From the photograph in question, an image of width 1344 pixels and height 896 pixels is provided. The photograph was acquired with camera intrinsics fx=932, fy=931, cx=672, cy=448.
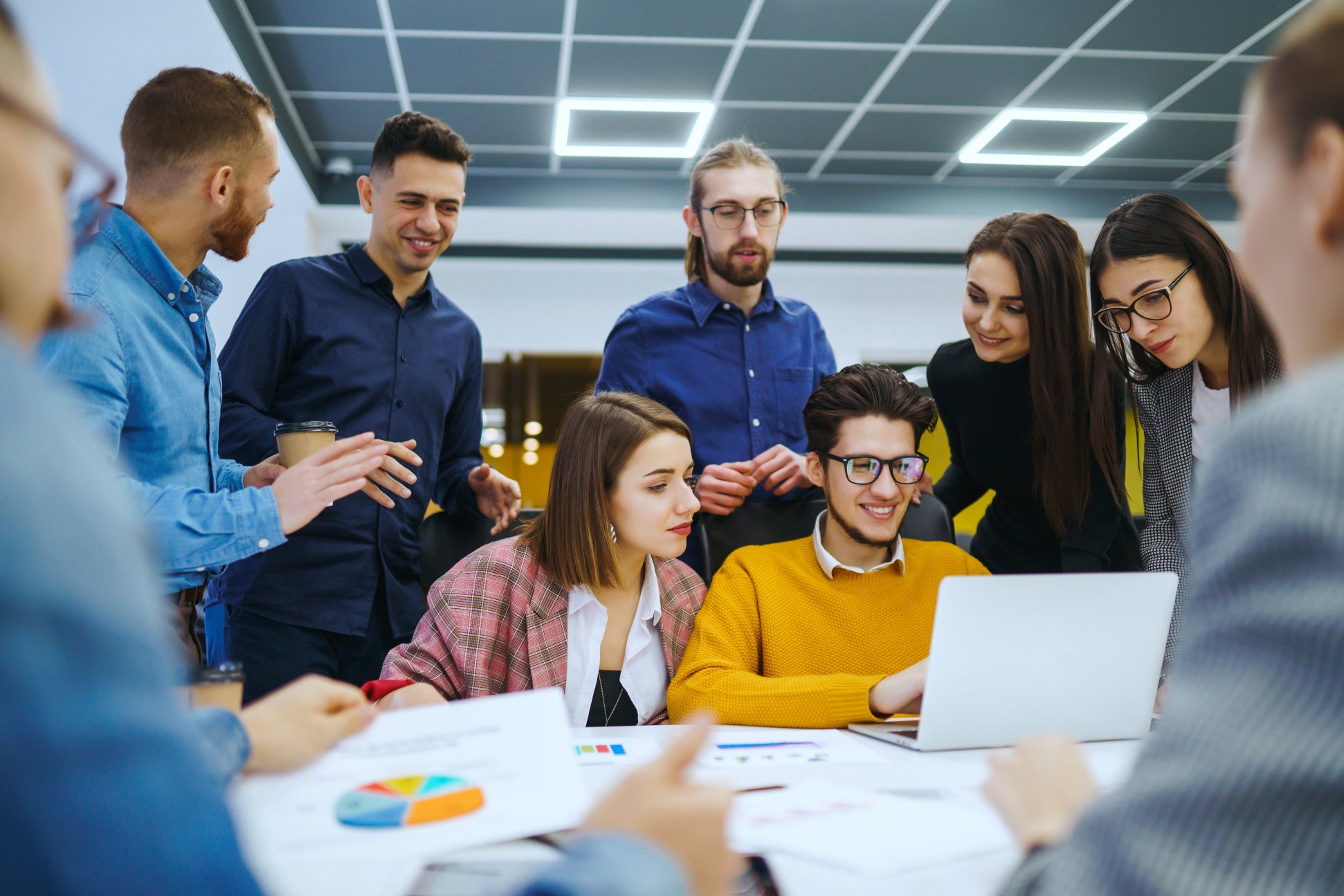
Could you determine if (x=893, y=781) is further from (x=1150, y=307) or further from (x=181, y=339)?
(x=181, y=339)

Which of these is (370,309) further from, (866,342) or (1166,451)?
(866,342)

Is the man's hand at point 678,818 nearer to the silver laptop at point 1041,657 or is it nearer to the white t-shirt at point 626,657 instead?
the silver laptop at point 1041,657

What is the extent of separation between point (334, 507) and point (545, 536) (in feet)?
2.17

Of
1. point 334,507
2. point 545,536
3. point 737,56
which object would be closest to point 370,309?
point 334,507

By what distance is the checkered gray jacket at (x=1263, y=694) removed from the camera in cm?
48

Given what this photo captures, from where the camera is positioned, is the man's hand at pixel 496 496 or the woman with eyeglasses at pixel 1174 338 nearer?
the woman with eyeglasses at pixel 1174 338

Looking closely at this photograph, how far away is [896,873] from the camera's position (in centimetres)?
85

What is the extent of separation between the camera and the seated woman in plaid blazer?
Result: 1.82m

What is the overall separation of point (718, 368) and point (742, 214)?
440mm

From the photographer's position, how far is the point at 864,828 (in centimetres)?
94

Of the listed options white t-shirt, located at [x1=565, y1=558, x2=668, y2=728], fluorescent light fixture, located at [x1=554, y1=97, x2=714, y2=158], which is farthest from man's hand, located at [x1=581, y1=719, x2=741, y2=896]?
fluorescent light fixture, located at [x1=554, y1=97, x2=714, y2=158]

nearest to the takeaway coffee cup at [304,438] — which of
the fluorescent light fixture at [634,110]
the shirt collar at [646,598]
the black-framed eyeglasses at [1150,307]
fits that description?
the shirt collar at [646,598]

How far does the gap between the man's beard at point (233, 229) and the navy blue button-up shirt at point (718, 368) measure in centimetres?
102

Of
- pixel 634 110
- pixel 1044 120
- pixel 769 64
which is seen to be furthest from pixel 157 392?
pixel 1044 120
